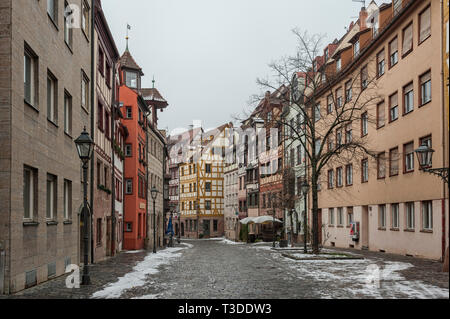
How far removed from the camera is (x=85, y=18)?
2334cm

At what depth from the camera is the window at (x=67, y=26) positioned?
1942 centimetres

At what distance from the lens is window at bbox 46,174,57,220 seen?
1722 centimetres

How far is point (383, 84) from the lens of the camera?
30734 mm

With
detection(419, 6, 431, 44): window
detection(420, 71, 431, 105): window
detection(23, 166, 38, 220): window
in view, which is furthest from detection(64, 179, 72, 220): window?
detection(419, 6, 431, 44): window

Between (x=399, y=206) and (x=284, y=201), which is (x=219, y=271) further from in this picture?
(x=284, y=201)

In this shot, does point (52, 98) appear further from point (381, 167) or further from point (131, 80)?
point (131, 80)

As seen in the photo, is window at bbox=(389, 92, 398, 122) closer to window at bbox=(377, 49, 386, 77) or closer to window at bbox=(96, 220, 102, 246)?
window at bbox=(377, 49, 386, 77)

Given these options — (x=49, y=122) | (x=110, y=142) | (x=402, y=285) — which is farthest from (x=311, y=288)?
(x=110, y=142)

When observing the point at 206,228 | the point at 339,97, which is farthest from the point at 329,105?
the point at 206,228

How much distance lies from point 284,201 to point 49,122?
1089 inches

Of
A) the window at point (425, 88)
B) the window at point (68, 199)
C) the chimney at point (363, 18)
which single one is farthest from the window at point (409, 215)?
the window at point (68, 199)

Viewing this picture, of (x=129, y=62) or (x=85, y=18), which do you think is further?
(x=129, y=62)

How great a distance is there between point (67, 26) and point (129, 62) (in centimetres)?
2768

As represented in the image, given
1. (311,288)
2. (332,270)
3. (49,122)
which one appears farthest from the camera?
(332,270)
